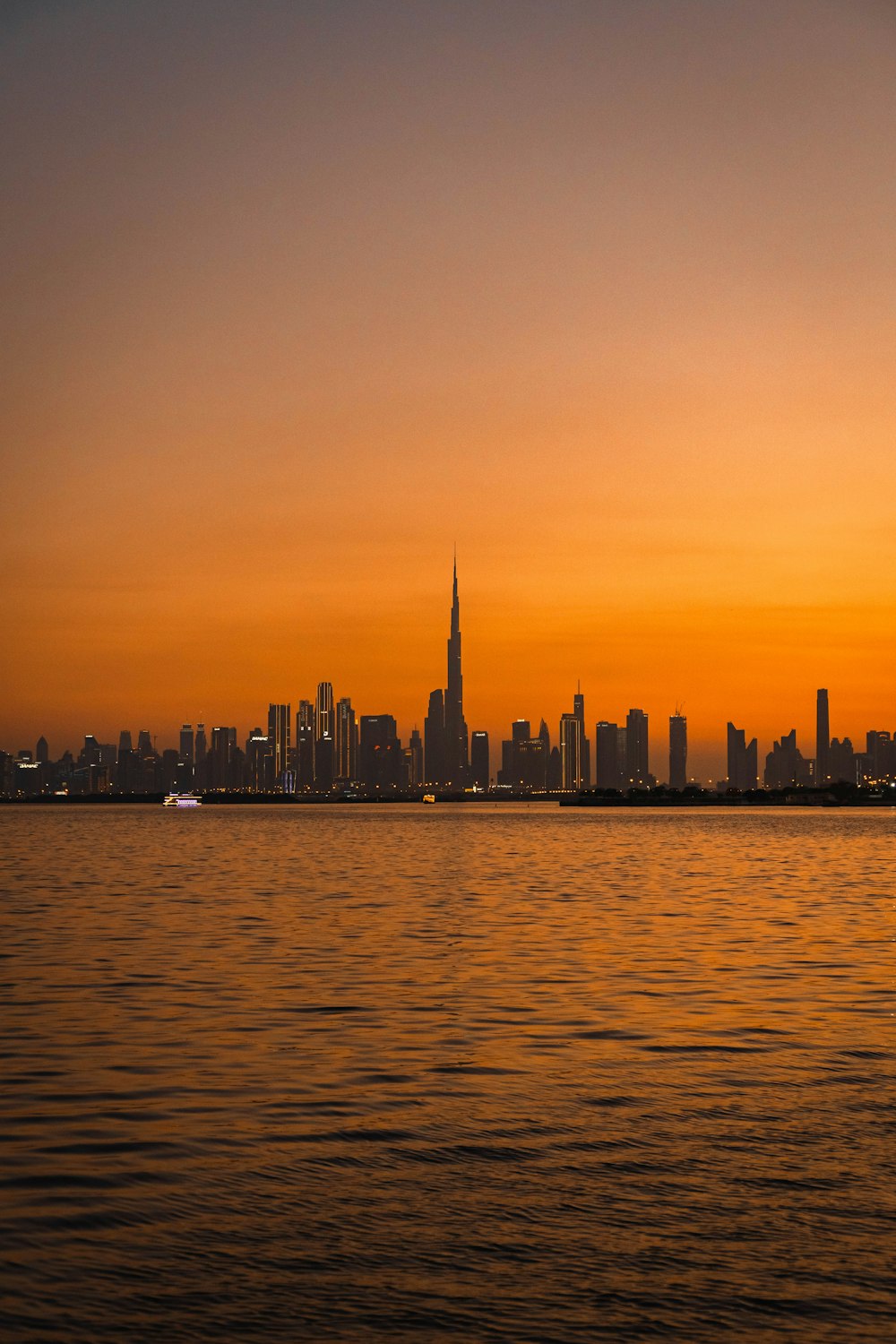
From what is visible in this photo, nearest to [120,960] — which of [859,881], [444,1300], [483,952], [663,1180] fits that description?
[483,952]

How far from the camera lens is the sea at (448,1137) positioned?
11.4 metres

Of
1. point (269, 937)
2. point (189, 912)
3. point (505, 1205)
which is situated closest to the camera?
point (505, 1205)

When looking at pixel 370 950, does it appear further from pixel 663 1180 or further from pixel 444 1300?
pixel 444 1300

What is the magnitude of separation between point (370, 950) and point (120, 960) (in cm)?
664

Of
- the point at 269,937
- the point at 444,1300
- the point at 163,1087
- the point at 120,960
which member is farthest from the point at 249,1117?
the point at 269,937

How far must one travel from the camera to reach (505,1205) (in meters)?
14.1

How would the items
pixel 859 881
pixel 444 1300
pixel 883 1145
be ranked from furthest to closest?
pixel 859 881 → pixel 883 1145 → pixel 444 1300

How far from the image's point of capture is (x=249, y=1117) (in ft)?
59.6

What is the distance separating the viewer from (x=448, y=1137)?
17109 millimetres

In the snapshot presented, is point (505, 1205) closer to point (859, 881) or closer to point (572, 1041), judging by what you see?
point (572, 1041)

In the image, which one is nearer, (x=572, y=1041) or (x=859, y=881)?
(x=572, y=1041)

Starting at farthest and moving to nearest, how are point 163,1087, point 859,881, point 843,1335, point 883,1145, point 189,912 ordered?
point 859,881 < point 189,912 < point 163,1087 < point 883,1145 < point 843,1335

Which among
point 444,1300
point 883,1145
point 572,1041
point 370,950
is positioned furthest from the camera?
point 370,950

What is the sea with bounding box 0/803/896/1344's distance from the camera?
11359mm
